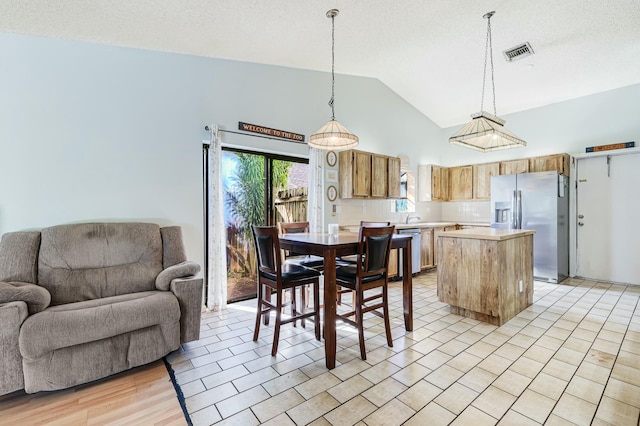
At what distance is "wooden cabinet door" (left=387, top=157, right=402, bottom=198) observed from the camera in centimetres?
513

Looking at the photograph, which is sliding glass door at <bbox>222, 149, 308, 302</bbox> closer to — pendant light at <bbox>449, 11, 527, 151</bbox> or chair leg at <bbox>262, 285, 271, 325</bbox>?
chair leg at <bbox>262, 285, 271, 325</bbox>

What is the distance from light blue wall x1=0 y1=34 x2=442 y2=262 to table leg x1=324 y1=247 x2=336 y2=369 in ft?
6.16

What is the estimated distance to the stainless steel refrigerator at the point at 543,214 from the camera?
14.8 feet

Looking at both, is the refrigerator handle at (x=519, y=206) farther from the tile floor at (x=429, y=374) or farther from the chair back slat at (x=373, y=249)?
the chair back slat at (x=373, y=249)

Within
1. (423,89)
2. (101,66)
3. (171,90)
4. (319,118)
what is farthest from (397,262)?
(101,66)

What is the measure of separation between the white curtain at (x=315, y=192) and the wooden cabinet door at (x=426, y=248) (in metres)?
1.98

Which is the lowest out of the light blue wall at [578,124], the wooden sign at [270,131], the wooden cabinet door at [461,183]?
the wooden cabinet door at [461,183]

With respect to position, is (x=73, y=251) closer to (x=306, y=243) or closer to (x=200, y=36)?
(x=306, y=243)

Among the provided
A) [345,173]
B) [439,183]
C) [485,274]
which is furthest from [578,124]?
[345,173]

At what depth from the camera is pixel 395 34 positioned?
11.5ft

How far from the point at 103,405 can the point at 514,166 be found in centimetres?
644

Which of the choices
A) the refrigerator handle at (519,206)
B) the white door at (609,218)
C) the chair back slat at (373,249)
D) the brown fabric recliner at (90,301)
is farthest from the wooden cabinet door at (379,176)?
the white door at (609,218)

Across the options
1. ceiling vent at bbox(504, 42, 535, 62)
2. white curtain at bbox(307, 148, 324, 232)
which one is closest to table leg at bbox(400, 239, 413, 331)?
white curtain at bbox(307, 148, 324, 232)

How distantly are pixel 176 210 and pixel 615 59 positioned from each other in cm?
610
